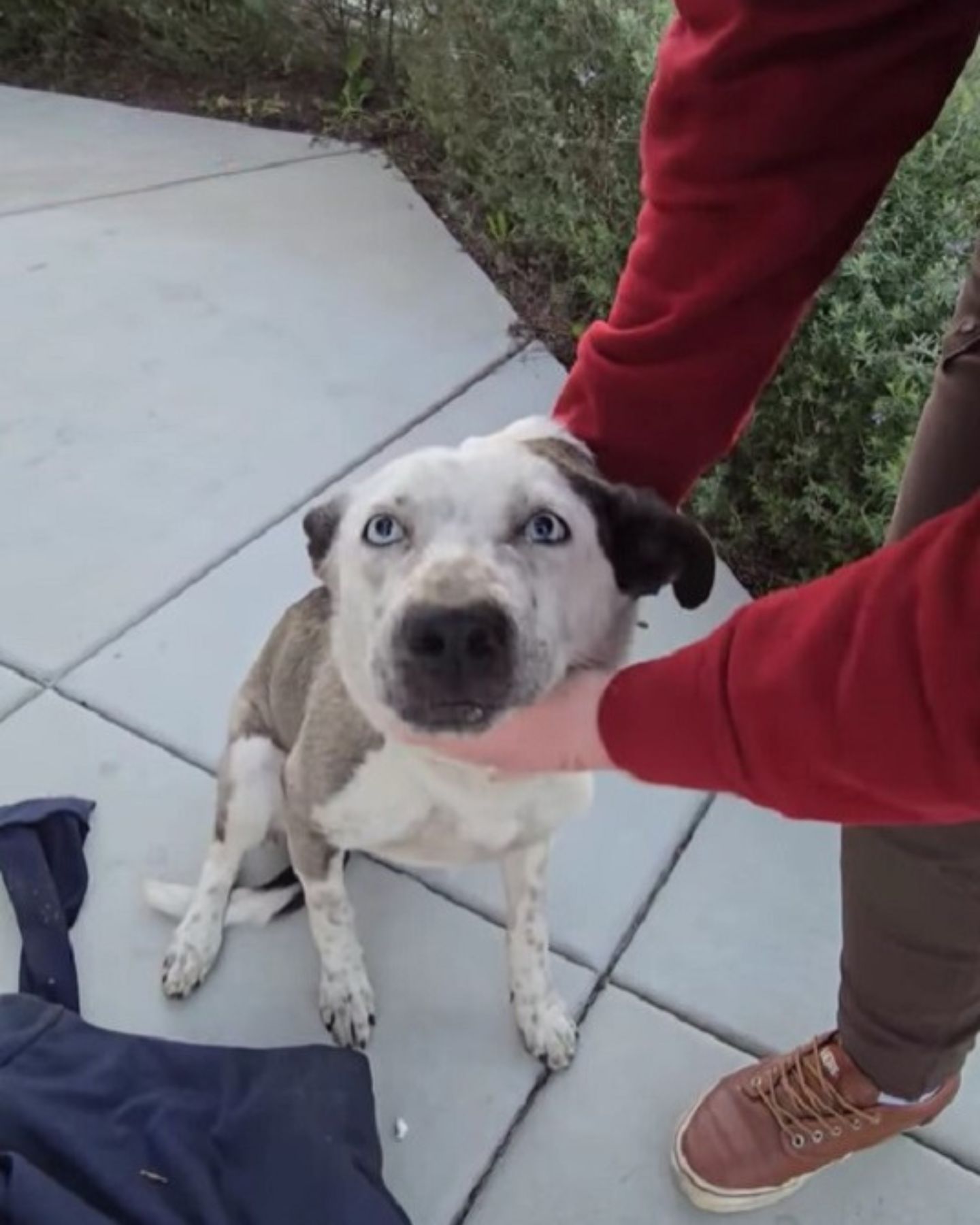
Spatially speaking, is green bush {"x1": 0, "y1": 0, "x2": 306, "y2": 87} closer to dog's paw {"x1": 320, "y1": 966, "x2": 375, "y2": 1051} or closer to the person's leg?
dog's paw {"x1": 320, "y1": 966, "x2": 375, "y2": 1051}

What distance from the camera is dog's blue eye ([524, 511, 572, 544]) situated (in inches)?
60.0

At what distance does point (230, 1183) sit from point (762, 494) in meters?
1.85

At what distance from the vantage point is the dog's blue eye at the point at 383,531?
1.53 metres

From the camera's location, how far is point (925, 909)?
159cm

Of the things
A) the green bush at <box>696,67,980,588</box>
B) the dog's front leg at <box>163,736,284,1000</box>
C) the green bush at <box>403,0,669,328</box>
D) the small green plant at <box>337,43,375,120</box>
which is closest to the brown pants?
the dog's front leg at <box>163,736,284,1000</box>

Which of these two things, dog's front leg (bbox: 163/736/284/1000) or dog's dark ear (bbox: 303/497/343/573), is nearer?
dog's dark ear (bbox: 303/497/343/573)

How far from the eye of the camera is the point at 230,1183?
5.94ft

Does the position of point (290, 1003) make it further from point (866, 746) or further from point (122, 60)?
point (122, 60)

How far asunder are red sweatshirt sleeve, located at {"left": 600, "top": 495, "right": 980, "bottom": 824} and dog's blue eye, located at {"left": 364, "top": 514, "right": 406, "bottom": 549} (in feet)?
1.20

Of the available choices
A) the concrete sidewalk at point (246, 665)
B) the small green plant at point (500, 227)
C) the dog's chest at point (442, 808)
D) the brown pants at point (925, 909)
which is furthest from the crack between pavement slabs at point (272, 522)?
the brown pants at point (925, 909)

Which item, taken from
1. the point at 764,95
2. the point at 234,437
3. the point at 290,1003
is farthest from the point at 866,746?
the point at 234,437

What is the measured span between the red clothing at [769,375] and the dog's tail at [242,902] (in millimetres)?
1019

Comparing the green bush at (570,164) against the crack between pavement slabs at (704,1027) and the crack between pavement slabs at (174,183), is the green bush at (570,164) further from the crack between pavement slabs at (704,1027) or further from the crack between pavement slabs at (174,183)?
the crack between pavement slabs at (704,1027)

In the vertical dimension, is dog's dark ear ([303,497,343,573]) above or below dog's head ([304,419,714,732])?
below
